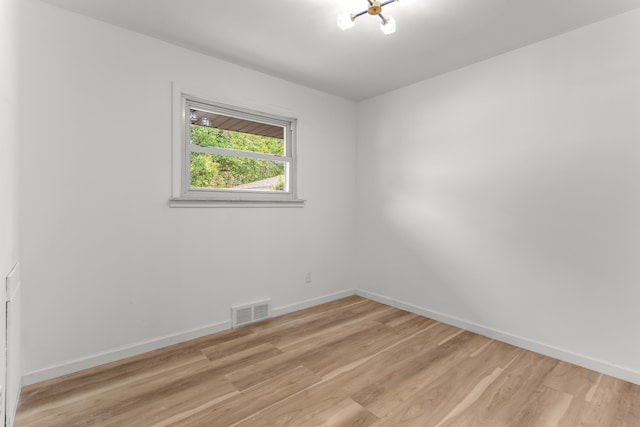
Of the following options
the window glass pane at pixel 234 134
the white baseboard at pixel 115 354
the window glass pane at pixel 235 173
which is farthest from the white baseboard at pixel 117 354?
the window glass pane at pixel 234 134

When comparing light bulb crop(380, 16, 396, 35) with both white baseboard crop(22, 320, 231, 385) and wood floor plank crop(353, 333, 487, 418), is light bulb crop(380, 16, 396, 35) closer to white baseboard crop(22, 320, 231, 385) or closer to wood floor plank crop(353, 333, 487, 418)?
wood floor plank crop(353, 333, 487, 418)

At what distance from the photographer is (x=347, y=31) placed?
2461 mm

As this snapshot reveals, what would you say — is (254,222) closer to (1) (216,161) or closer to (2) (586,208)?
(1) (216,161)

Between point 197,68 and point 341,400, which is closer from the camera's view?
point 341,400

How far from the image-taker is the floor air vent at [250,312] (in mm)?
3043

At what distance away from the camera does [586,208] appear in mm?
2363

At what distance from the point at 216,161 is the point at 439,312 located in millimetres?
2666

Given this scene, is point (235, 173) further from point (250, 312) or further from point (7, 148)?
point (7, 148)

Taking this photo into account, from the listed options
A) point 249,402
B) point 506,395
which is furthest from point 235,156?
point 506,395

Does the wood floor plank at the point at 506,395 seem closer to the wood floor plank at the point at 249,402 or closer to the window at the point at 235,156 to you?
the wood floor plank at the point at 249,402

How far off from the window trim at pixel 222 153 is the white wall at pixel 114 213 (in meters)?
0.07

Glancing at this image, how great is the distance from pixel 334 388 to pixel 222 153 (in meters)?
2.19

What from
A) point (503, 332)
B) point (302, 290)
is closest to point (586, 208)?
point (503, 332)

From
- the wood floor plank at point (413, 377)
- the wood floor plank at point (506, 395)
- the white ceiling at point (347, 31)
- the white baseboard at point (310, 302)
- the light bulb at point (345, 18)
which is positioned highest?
the white ceiling at point (347, 31)
